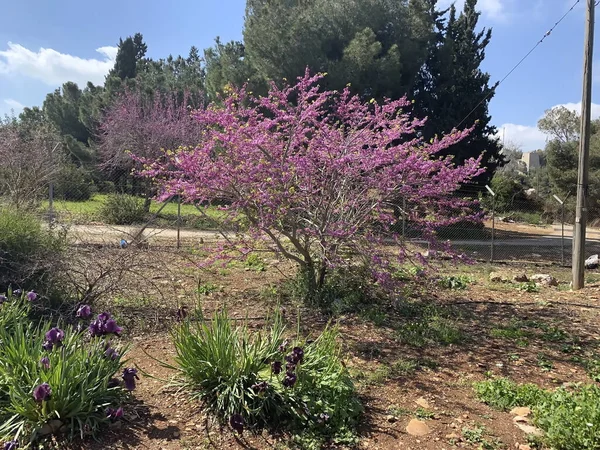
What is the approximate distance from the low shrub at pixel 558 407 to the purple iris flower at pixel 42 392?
287 cm

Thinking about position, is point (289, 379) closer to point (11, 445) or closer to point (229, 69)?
point (11, 445)

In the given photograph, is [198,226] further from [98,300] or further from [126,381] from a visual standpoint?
[126,381]

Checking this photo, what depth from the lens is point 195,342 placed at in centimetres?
321

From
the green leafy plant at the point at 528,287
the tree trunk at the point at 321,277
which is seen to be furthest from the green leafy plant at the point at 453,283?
the tree trunk at the point at 321,277

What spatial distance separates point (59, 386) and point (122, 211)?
12793 mm

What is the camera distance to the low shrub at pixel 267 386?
292 centimetres

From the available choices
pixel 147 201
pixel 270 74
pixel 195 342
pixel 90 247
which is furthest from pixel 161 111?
pixel 195 342

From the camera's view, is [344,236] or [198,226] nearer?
[344,236]

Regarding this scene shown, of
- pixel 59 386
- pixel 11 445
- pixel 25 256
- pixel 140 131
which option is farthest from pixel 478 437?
pixel 140 131

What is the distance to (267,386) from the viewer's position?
295 cm

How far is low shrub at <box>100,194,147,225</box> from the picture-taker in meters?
14.6

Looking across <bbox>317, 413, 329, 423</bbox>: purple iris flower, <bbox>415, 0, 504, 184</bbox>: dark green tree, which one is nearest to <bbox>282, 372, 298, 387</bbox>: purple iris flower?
<bbox>317, 413, 329, 423</bbox>: purple iris flower

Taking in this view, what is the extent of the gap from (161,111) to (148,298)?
16.0 metres

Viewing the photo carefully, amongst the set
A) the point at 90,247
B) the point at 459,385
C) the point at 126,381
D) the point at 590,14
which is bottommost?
the point at 459,385
